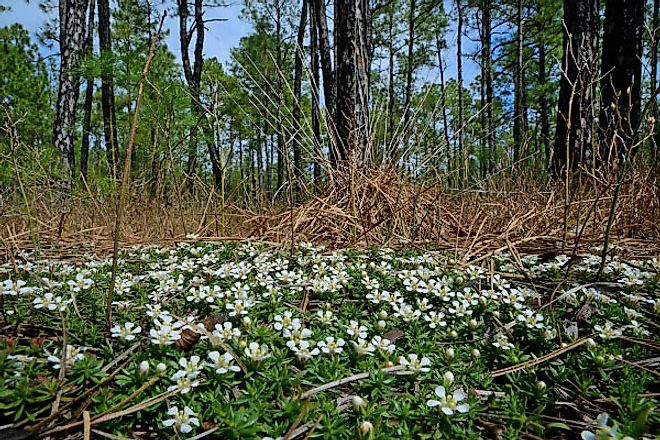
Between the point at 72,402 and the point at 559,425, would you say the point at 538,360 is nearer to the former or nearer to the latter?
the point at 559,425

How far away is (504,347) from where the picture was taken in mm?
1050

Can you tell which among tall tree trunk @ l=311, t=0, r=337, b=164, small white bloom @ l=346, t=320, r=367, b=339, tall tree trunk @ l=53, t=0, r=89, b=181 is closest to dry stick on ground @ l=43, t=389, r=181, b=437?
small white bloom @ l=346, t=320, r=367, b=339

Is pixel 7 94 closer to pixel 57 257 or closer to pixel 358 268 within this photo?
pixel 57 257

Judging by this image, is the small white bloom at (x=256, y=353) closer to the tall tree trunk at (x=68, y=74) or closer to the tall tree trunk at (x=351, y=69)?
the tall tree trunk at (x=351, y=69)

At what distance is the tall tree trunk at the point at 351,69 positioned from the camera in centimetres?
323

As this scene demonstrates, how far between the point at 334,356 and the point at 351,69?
2.87 m

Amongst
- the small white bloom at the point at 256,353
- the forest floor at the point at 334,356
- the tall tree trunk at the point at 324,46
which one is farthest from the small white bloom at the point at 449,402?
the tall tree trunk at the point at 324,46

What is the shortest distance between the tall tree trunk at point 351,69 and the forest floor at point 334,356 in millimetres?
1989

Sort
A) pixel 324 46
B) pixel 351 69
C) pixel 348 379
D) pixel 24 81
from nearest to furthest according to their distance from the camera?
pixel 348 379, pixel 351 69, pixel 324 46, pixel 24 81

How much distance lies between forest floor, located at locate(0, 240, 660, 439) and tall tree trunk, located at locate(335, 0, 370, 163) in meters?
1.99

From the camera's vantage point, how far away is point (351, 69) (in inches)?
130

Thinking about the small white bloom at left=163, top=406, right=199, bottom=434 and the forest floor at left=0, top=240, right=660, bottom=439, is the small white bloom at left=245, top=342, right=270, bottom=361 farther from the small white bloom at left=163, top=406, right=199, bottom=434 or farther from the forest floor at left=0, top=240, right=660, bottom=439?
the small white bloom at left=163, top=406, right=199, bottom=434

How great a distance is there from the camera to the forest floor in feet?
2.56

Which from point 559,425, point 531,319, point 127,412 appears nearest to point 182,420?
point 127,412
